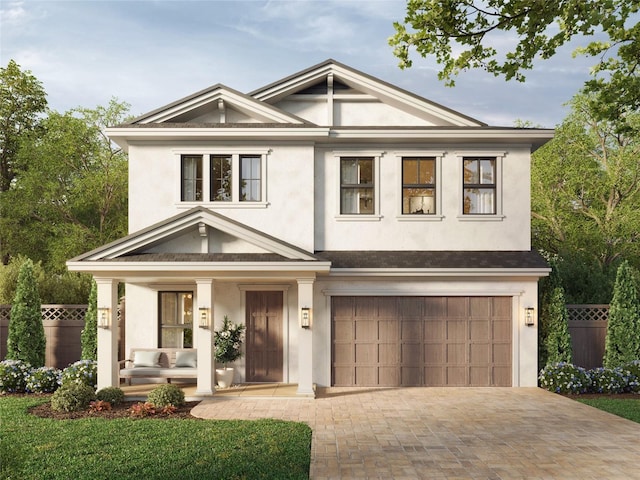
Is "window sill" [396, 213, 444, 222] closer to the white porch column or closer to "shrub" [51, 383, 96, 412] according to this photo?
the white porch column

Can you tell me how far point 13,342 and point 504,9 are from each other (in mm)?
14582

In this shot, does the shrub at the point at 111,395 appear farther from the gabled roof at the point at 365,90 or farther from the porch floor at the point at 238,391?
the gabled roof at the point at 365,90

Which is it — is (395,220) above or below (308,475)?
above

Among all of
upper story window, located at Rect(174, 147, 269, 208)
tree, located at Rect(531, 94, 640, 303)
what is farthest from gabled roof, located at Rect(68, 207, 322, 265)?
tree, located at Rect(531, 94, 640, 303)

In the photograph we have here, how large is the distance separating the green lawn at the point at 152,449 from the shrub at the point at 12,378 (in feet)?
10.9

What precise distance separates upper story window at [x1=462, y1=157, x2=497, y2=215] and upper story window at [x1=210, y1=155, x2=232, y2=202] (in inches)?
254

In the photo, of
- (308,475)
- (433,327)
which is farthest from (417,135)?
(308,475)

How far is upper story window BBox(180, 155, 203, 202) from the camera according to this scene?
16.0 meters

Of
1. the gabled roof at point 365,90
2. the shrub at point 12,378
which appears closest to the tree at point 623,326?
the gabled roof at point 365,90

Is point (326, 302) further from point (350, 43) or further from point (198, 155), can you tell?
point (350, 43)

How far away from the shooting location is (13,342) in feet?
52.3

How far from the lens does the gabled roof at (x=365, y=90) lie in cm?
1636

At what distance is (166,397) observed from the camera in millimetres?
12500

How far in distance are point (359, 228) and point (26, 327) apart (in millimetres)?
9407
